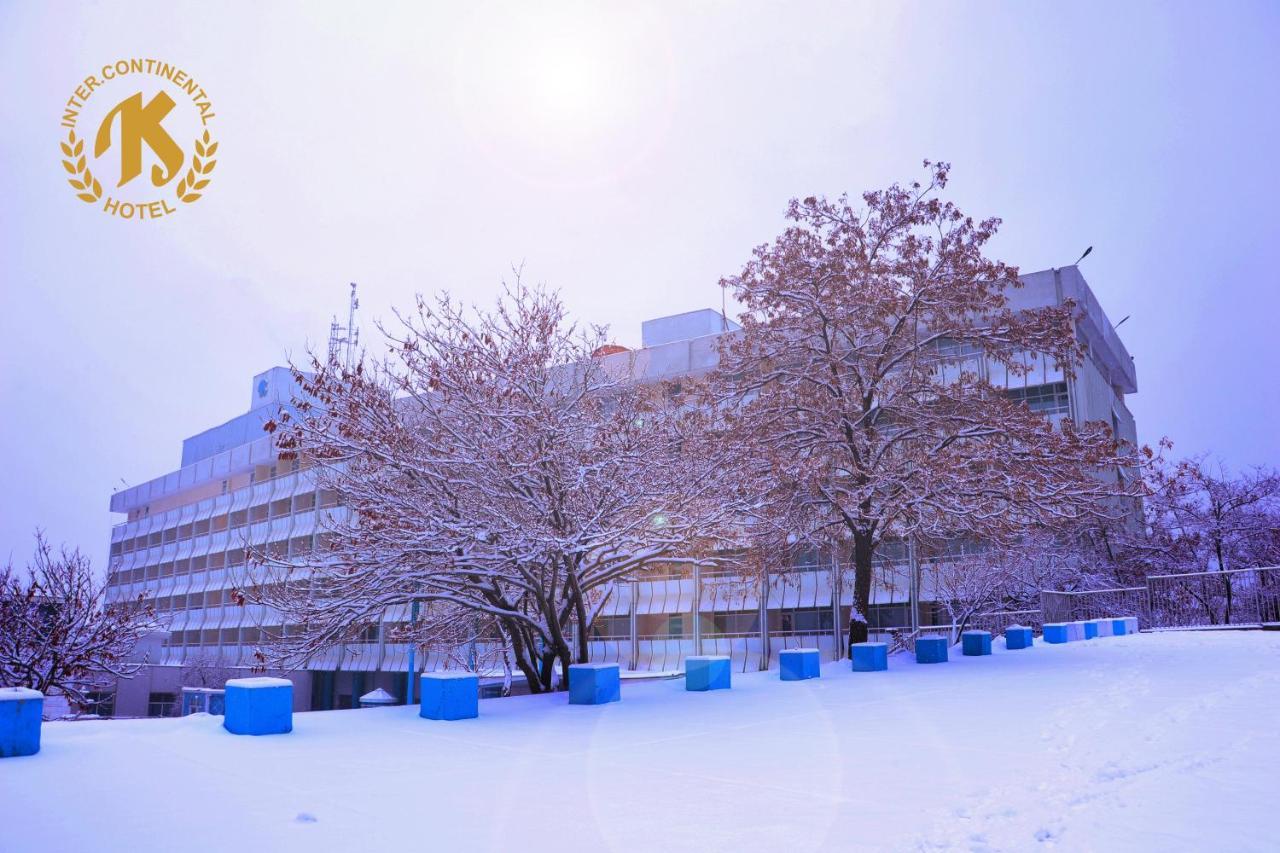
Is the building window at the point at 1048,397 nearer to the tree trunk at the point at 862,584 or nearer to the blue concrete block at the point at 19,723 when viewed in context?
the tree trunk at the point at 862,584

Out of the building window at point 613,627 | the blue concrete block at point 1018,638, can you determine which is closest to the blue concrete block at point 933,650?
the blue concrete block at point 1018,638

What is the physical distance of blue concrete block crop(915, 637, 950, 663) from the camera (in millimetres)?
18094

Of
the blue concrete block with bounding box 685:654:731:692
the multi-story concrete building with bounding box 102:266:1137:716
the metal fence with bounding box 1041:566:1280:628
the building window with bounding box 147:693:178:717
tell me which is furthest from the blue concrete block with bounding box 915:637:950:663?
the building window with bounding box 147:693:178:717

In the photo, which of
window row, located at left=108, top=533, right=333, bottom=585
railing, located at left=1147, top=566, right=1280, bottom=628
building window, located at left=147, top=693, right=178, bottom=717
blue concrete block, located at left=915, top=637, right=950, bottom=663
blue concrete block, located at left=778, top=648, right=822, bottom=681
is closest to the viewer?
blue concrete block, located at left=778, top=648, right=822, bottom=681

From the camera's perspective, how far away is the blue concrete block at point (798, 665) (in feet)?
51.2

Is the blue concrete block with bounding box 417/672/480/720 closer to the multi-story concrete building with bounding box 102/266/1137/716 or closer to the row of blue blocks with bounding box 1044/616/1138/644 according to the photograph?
the multi-story concrete building with bounding box 102/266/1137/716

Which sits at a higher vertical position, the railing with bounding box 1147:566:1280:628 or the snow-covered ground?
the railing with bounding box 1147:566:1280:628

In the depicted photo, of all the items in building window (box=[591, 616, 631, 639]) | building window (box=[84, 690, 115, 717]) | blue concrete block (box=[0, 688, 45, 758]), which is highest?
blue concrete block (box=[0, 688, 45, 758])

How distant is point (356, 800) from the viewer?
6.29 m

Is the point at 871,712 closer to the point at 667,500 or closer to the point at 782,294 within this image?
the point at 667,500

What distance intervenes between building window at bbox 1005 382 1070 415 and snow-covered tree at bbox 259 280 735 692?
2565cm

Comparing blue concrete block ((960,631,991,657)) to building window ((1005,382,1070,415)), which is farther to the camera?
building window ((1005,382,1070,415))

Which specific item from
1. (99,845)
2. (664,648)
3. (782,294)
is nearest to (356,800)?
(99,845)

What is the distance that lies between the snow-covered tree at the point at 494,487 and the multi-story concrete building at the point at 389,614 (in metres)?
4.30
